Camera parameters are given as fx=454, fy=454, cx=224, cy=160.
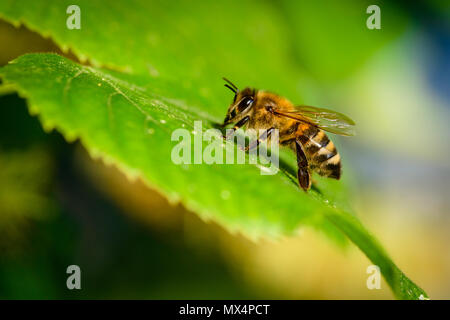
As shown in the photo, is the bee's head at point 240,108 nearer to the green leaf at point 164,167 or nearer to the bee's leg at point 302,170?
the bee's leg at point 302,170

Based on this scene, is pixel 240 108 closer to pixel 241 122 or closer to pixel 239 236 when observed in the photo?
pixel 241 122

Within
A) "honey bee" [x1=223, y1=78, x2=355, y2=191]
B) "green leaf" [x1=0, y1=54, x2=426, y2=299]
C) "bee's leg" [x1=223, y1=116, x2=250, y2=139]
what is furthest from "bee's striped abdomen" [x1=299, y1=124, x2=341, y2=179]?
"green leaf" [x1=0, y1=54, x2=426, y2=299]

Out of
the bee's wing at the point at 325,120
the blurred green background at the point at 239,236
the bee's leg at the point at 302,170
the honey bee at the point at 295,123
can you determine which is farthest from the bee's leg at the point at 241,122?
the blurred green background at the point at 239,236

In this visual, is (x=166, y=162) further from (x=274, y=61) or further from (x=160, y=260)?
(x=160, y=260)

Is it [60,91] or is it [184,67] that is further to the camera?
[184,67]

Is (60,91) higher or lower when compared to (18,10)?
lower

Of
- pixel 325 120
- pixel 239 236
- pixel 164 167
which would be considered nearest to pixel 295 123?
pixel 325 120

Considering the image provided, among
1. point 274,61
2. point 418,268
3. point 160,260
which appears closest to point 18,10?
point 274,61
